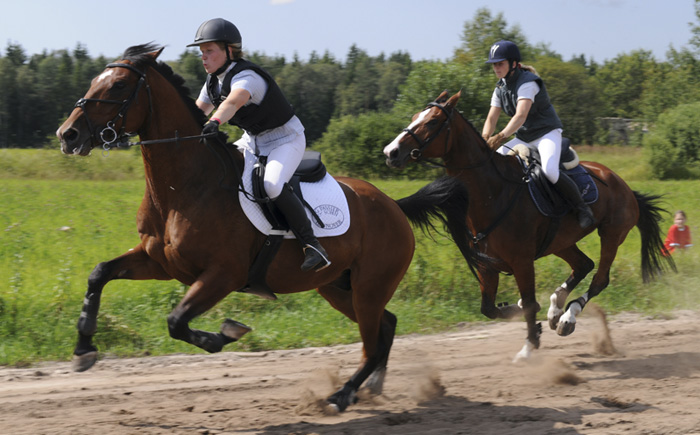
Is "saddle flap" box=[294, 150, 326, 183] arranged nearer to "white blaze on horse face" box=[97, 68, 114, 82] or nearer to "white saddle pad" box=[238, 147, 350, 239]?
"white saddle pad" box=[238, 147, 350, 239]

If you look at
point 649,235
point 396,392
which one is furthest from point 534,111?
point 396,392

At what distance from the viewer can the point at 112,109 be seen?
454 cm

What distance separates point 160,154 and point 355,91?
290ft

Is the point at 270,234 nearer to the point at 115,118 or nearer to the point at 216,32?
the point at 115,118

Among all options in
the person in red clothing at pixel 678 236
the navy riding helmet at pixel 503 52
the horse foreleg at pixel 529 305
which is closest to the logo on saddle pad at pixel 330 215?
the horse foreleg at pixel 529 305

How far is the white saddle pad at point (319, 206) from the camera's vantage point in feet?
16.4

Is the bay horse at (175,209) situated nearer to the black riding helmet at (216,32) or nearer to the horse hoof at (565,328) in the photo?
the black riding helmet at (216,32)

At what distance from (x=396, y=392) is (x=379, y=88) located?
93789 millimetres

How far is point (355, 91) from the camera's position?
9169 centimetres

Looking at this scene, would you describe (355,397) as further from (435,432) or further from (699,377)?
(699,377)

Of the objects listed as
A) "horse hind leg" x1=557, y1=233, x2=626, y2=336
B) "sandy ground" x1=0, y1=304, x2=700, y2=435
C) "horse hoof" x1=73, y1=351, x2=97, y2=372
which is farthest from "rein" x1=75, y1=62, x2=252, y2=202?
"horse hind leg" x1=557, y1=233, x2=626, y2=336

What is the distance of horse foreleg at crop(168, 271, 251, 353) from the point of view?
182 inches

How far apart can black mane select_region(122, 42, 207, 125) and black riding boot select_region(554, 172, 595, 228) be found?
410 centimetres

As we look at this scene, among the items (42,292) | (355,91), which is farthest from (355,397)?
(355,91)
